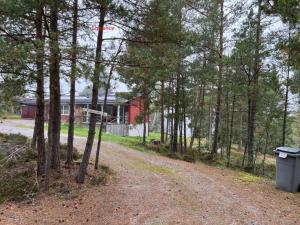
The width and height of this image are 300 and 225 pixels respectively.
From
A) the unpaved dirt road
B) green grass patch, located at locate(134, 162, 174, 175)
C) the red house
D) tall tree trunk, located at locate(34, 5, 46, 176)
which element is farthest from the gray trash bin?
the red house

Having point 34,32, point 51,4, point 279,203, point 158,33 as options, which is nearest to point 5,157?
point 34,32

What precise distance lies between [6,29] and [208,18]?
421 inches

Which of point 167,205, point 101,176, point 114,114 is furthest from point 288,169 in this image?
point 114,114

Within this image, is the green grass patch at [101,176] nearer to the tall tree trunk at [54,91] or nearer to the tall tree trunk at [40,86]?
the tall tree trunk at [54,91]

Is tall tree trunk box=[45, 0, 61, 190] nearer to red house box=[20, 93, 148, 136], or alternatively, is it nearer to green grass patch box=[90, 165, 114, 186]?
green grass patch box=[90, 165, 114, 186]

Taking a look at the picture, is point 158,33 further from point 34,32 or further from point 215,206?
point 215,206

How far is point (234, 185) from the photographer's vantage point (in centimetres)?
936

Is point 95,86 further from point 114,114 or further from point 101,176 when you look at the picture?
point 114,114

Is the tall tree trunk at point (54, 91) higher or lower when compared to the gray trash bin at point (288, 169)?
higher

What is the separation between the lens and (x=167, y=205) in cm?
711

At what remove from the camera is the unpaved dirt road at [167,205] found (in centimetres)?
636

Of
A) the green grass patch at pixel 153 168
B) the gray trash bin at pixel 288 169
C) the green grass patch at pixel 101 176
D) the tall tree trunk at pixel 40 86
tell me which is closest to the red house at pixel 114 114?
the green grass patch at pixel 153 168

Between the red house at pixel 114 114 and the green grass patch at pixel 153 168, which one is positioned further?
the red house at pixel 114 114

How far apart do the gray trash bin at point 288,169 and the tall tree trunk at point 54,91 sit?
585 cm
